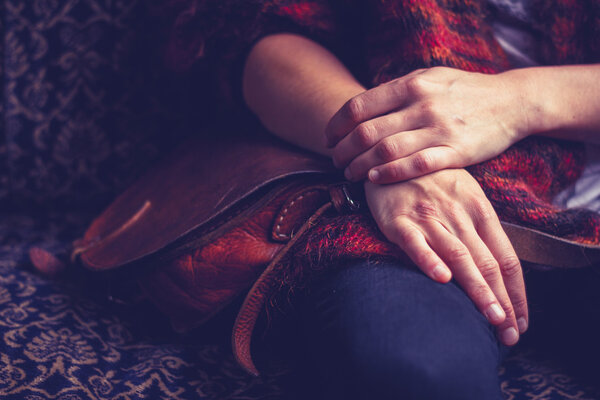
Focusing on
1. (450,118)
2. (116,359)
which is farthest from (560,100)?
(116,359)

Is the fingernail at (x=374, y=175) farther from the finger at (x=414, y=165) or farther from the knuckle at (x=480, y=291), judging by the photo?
the knuckle at (x=480, y=291)

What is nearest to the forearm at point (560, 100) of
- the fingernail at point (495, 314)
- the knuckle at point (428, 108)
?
the knuckle at point (428, 108)

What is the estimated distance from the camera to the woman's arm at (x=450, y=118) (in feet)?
1.87

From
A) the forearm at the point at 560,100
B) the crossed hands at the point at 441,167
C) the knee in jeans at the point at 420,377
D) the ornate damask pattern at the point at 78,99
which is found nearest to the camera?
the knee in jeans at the point at 420,377

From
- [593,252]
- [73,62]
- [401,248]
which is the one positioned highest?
[73,62]

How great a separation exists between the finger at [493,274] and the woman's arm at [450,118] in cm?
9

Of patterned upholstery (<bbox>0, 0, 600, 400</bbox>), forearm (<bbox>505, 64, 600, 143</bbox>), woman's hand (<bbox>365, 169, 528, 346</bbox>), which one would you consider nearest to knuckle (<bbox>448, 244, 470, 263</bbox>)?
woman's hand (<bbox>365, 169, 528, 346</bbox>)

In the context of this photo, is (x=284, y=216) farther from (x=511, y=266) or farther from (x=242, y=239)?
(x=511, y=266)

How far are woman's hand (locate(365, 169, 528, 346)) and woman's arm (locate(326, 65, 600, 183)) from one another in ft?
0.08

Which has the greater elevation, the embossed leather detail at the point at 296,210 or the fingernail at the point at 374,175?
the fingernail at the point at 374,175

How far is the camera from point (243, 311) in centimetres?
57

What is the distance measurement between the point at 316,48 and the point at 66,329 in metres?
0.56

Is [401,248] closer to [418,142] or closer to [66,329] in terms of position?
[418,142]

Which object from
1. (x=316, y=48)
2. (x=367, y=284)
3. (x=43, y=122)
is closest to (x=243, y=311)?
(x=367, y=284)
